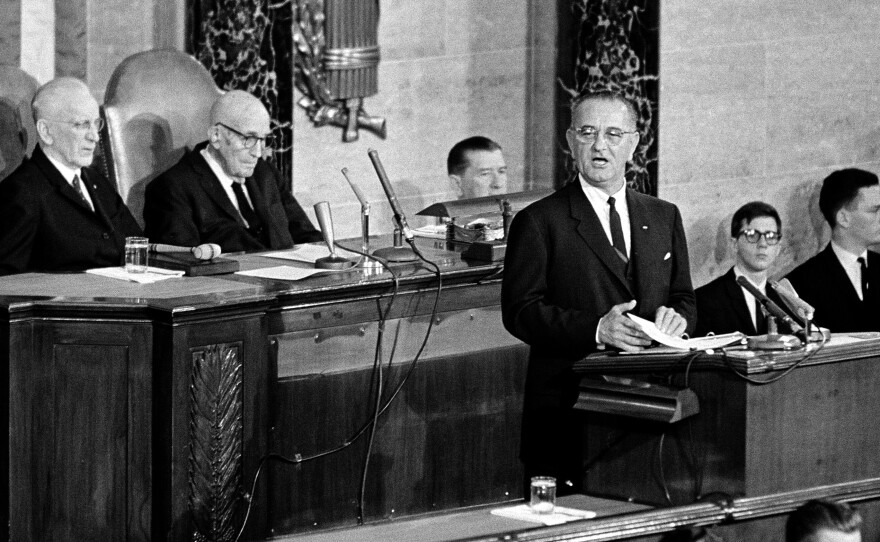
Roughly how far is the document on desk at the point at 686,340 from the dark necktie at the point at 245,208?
2.93 meters

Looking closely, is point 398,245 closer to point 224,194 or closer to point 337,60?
point 224,194

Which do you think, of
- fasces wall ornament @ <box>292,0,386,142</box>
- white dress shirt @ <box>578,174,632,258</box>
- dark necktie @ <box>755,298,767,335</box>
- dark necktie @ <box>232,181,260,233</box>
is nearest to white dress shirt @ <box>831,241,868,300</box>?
dark necktie @ <box>755,298,767,335</box>

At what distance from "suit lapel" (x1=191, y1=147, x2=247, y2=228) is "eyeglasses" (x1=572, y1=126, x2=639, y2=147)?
8.22ft

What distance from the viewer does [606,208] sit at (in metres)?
5.06

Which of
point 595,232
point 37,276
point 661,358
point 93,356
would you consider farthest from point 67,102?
point 661,358

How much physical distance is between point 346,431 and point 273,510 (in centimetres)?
38

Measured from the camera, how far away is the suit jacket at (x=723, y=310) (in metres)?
7.41

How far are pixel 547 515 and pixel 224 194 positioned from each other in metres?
3.20

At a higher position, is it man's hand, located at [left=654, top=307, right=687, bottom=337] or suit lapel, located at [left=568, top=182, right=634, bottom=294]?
suit lapel, located at [left=568, top=182, right=634, bottom=294]

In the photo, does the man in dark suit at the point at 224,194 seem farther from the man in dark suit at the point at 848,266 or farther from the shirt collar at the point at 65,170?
the man in dark suit at the point at 848,266

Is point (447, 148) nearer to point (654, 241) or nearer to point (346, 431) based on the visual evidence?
point (346, 431)

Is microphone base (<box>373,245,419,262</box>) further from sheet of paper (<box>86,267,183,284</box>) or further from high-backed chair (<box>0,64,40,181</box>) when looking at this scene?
high-backed chair (<box>0,64,40,181</box>)

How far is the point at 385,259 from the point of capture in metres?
6.21

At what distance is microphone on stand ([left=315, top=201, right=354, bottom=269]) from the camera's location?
19.7 feet
